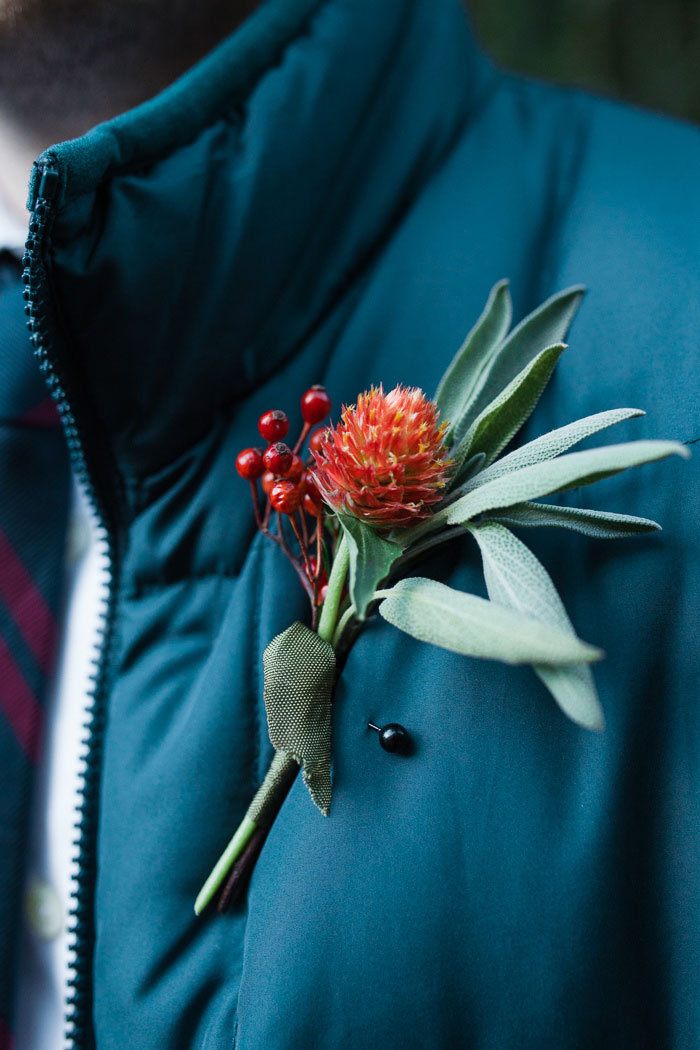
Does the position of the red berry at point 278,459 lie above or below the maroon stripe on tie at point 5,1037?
above

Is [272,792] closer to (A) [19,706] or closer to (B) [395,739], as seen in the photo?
(B) [395,739]

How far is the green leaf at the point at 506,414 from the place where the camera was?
38cm

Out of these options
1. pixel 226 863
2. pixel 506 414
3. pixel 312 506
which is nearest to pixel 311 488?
pixel 312 506

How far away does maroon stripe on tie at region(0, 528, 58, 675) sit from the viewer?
0.58m

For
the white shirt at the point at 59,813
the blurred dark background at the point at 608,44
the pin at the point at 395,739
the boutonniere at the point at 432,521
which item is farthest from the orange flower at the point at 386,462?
the blurred dark background at the point at 608,44

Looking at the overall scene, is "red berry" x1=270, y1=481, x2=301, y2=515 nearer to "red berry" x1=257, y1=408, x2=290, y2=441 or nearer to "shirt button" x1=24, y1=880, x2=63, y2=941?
"red berry" x1=257, y1=408, x2=290, y2=441

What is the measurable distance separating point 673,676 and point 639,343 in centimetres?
21

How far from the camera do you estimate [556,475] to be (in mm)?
329

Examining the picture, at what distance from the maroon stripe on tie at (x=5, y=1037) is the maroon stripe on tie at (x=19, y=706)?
17 centimetres

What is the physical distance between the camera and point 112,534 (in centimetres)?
54

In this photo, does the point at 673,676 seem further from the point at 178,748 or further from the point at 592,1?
the point at 592,1

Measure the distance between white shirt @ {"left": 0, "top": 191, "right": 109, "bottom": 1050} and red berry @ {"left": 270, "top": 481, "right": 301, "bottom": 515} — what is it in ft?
0.64

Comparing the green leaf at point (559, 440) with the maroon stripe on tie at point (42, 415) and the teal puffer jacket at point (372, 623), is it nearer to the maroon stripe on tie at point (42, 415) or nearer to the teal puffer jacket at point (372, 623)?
the teal puffer jacket at point (372, 623)

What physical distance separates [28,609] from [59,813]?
0.15 meters
